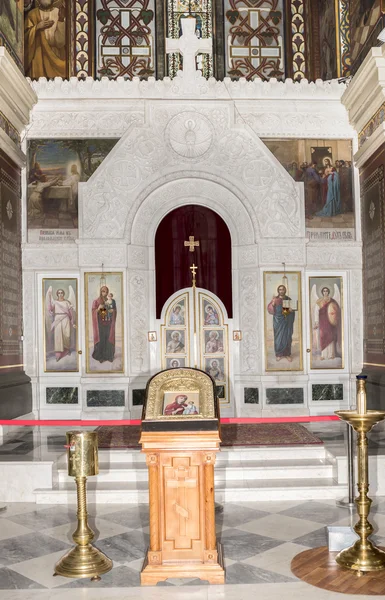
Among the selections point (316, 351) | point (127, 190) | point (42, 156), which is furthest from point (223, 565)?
point (42, 156)

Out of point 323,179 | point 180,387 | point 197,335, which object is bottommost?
point 180,387

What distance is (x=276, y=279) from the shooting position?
11789mm

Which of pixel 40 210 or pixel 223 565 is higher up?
pixel 40 210

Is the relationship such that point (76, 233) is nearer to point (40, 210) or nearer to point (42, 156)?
point (40, 210)

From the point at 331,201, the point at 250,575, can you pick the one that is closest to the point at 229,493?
the point at 250,575

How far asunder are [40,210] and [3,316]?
7.35ft

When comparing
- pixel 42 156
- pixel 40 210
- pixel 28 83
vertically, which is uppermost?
pixel 28 83

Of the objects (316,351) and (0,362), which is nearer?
(0,362)

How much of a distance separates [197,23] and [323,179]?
162 inches

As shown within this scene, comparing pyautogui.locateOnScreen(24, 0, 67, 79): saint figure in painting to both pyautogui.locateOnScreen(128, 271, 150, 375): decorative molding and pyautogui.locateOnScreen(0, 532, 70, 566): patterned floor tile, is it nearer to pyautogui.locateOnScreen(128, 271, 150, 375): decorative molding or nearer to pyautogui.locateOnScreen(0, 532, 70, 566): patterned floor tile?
pyautogui.locateOnScreen(128, 271, 150, 375): decorative molding

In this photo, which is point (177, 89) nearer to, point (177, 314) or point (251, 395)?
point (177, 314)

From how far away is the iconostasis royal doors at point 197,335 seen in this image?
11.9m

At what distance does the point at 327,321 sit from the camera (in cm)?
1191

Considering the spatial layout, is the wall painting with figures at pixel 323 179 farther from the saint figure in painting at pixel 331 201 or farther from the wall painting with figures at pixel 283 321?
the wall painting with figures at pixel 283 321
